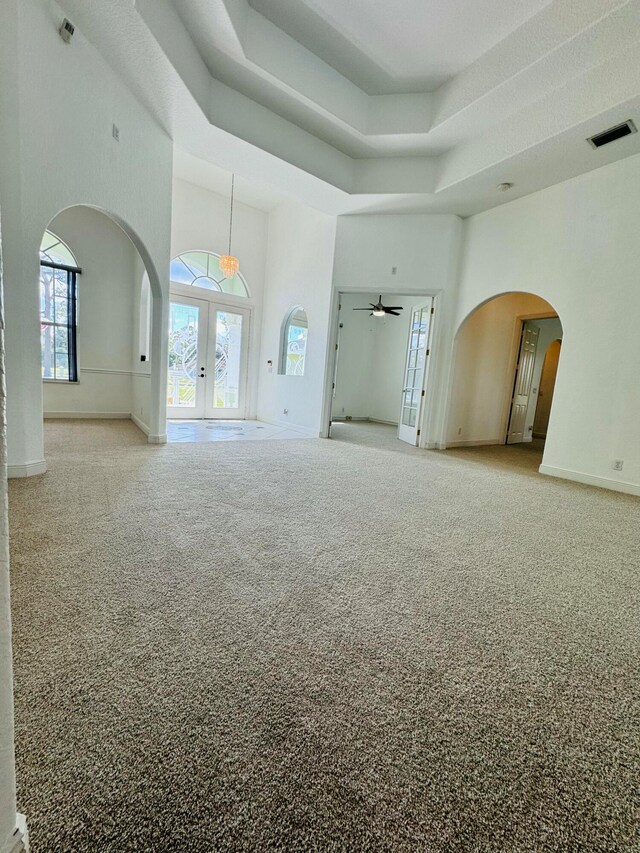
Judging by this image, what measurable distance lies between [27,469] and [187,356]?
15.0 ft

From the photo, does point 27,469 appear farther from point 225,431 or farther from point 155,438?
point 225,431

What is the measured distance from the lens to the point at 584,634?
5.12 ft

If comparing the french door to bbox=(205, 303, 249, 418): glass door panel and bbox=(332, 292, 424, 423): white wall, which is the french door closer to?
bbox=(205, 303, 249, 418): glass door panel

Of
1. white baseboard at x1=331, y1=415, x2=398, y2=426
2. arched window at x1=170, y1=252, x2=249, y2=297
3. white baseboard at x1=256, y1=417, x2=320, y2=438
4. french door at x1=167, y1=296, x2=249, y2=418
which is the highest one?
arched window at x1=170, y1=252, x2=249, y2=297

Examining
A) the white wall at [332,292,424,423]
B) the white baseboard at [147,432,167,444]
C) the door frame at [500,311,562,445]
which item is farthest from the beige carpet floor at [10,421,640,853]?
the white wall at [332,292,424,423]

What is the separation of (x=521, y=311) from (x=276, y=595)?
680 centimetres

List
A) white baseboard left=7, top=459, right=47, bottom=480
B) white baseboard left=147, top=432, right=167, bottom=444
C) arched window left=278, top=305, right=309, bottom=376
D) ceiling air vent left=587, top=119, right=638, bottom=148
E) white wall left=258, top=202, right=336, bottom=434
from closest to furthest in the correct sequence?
white baseboard left=7, top=459, right=47, bottom=480 < ceiling air vent left=587, top=119, right=638, bottom=148 < white baseboard left=147, top=432, right=167, bottom=444 < white wall left=258, top=202, right=336, bottom=434 < arched window left=278, top=305, right=309, bottom=376

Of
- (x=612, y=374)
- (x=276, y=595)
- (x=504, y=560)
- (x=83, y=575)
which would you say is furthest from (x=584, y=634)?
(x=612, y=374)

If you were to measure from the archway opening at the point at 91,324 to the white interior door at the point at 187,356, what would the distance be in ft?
2.11

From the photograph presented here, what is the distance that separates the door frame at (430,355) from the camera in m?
5.66

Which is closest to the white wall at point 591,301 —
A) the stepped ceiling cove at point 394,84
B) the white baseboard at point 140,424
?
the stepped ceiling cove at point 394,84

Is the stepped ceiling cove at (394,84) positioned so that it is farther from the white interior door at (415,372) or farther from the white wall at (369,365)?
the white wall at (369,365)

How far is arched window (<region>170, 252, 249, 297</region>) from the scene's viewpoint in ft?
22.8

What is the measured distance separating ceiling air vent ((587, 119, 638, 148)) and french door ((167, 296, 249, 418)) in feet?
19.6
